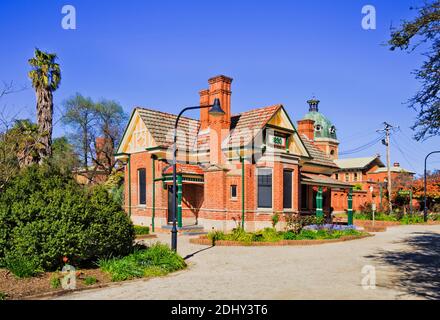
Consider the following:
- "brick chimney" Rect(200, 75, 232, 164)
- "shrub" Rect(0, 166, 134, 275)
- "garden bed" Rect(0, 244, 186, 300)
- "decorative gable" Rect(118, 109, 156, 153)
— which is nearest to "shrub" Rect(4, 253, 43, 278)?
"shrub" Rect(0, 166, 134, 275)

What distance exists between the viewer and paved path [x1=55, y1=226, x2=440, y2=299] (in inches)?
348

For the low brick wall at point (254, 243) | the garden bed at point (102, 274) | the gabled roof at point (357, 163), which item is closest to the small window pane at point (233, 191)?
the low brick wall at point (254, 243)

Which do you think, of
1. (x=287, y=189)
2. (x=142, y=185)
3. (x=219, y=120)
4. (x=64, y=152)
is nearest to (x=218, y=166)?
(x=219, y=120)

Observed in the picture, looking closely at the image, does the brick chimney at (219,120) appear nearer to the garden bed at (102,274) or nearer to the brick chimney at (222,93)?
the brick chimney at (222,93)

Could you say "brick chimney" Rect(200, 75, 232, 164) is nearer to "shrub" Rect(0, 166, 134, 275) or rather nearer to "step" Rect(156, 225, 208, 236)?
"step" Rect(156, 225, 208, 236)

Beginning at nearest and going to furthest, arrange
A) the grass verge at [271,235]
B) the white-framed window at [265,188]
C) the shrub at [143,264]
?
the shrub at [143,264] < the grass verge at [271,235] < the white-framed window at [265,188]

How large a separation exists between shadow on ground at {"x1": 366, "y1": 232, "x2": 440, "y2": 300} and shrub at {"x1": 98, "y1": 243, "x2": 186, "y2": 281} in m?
6.26

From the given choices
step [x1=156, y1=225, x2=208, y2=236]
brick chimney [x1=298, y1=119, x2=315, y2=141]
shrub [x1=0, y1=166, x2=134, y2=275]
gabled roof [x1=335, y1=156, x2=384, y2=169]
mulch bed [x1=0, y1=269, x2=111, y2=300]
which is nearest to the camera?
mulch bed [x1=0, y1=269, x2=111, y2=300]

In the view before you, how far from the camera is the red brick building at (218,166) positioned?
21.8 meters

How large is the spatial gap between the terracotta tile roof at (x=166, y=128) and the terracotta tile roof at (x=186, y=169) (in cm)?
163

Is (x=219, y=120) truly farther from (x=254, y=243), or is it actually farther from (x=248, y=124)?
(x=254, y=243)

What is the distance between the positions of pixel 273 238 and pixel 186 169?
283 inches
